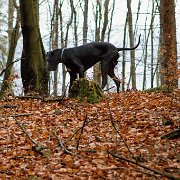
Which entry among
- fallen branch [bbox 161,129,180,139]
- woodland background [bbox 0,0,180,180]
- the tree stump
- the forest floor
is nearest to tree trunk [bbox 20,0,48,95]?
woodland background [bbox 0,0,180,180]

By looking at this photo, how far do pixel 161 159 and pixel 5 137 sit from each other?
3.00 m

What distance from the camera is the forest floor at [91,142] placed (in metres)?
4.86

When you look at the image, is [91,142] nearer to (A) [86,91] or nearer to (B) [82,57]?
(A) [86,91]

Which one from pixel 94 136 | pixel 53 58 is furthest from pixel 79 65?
pixel 94 136

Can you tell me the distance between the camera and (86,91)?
31.0 feet

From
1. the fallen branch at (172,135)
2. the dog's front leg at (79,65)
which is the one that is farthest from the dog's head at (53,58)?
the fallen branch at (172,135)

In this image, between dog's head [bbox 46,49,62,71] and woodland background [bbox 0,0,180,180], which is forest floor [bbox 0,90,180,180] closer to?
woodland background [bbox 0,0,180,180]

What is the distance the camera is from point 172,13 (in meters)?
11.4

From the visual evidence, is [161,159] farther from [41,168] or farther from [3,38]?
[3,38]

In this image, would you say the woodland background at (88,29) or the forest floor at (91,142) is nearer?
the forest floor at (91,142)

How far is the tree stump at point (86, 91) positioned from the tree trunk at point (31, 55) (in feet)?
7.20

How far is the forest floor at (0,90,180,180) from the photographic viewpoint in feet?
15.9

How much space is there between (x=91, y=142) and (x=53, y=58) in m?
5.22

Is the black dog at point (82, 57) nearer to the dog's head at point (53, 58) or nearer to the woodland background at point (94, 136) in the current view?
the dog's head at point (53, 58)
